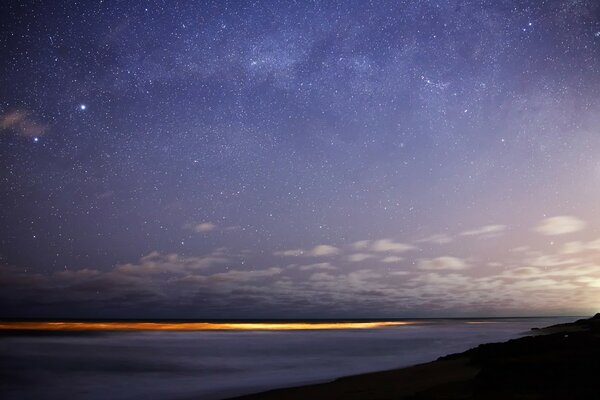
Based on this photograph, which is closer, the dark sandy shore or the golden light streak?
the dark sandy shore

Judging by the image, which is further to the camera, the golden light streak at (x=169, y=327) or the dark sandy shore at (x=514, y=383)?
the golden light streak at (x=169, y=327)

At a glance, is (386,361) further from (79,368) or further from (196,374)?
(79,368)

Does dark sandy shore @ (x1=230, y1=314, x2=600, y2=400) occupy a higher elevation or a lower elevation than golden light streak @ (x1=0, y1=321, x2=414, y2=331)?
higher

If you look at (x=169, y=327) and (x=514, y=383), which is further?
(x=169, y=327)

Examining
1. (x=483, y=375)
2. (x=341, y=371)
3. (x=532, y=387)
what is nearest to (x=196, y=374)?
(x=341, y=371)

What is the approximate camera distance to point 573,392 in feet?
25.9

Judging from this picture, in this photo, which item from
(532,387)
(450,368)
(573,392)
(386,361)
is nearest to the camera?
(573,392)

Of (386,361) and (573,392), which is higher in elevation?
(573,392)

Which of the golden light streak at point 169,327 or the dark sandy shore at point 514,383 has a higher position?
the dark sandy shore at point 514,383

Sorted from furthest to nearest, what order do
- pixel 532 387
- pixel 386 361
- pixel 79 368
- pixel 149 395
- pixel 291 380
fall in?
1. pixel 386 361
2. pixel 79 368
3. pixel 291 380
4. pixel 149 395
5. pixel 532 387

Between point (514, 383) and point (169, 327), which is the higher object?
point (514, 383)

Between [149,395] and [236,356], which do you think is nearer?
[149,395]

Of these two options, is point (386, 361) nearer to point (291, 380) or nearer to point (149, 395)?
point (291, 380)

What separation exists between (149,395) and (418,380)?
33.5 ft
